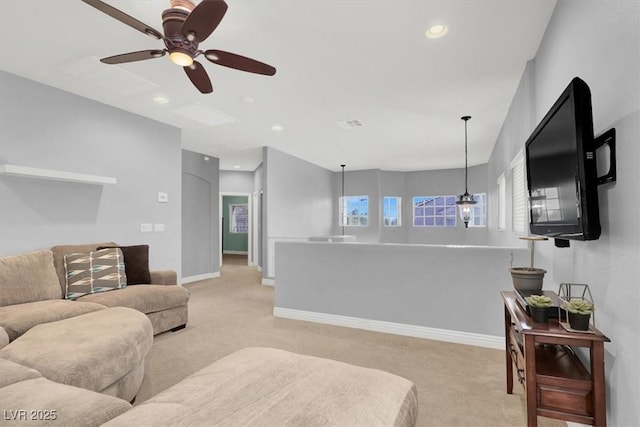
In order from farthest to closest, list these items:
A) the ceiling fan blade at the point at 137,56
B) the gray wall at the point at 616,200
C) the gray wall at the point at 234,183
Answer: the gray wall at the point at 234,183 → the ceiling fan blade at the point at 137,56 → the gray wall at the point at 616,200

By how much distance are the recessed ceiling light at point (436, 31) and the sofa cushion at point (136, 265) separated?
3829 mm

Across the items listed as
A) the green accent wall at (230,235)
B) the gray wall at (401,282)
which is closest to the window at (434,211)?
the green accent wall at (230,235)

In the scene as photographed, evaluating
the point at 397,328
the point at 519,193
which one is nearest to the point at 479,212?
the point at 519,193

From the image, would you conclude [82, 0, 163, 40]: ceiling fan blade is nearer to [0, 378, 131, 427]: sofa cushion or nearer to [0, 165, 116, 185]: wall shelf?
[0, 378, 131, 427]: sofa cushion

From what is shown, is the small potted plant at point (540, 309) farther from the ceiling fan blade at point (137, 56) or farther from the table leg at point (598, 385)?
the ceiling fan blade at point (137, 56)

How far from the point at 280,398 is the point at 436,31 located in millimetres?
2784

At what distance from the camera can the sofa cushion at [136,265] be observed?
3.78 metres

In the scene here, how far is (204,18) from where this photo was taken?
1.75m

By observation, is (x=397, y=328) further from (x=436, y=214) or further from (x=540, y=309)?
(x=436, y=214)

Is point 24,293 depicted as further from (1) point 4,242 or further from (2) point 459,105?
(2) point 459,105

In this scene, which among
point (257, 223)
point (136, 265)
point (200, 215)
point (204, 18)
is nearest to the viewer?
point (204, 18)

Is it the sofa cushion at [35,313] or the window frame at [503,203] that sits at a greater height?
the window frame at [503,203]

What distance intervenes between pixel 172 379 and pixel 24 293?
1662 millimetres

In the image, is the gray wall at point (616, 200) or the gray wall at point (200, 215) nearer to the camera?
the gray wall at point (616, 200)
